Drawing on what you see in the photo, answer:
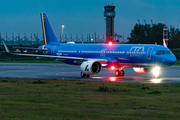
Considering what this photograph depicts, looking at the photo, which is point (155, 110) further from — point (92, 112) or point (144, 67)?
point (144, 67)

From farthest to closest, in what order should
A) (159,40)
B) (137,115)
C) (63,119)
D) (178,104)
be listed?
(159,40) → (178,104) → (137,115) → (63,119)

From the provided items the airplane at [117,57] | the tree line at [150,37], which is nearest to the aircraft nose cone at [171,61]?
the airplane at [117,57]

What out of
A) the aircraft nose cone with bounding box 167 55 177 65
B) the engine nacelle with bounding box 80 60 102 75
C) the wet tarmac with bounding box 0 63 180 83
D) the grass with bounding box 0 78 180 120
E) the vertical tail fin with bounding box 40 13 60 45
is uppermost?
the vertical tail fin with bounding box 40 13 60 45

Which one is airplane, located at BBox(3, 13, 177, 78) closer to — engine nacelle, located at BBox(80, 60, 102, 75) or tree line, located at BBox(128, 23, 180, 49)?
engine nacelle, located at BBox(80, 60, 102, 75)

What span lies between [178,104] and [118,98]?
3.65m

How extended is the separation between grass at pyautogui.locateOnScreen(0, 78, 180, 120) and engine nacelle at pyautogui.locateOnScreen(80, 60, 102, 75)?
12269mm

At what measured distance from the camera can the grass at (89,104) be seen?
571 inches

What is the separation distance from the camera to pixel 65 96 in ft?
67.2

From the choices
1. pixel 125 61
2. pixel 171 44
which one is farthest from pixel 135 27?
pixel 125 61

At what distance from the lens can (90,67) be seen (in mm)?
35969

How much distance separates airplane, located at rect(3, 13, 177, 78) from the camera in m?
35.7

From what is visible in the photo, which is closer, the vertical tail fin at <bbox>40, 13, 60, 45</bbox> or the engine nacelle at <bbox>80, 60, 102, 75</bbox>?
the engine nacelle at <bbox>80, 60, 102, 75</bbox>

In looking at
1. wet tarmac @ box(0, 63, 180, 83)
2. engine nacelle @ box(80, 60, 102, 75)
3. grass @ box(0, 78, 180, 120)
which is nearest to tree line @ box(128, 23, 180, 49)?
wet tarmac @ box(0, 63, 180, 83)

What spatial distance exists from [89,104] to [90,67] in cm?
1850
